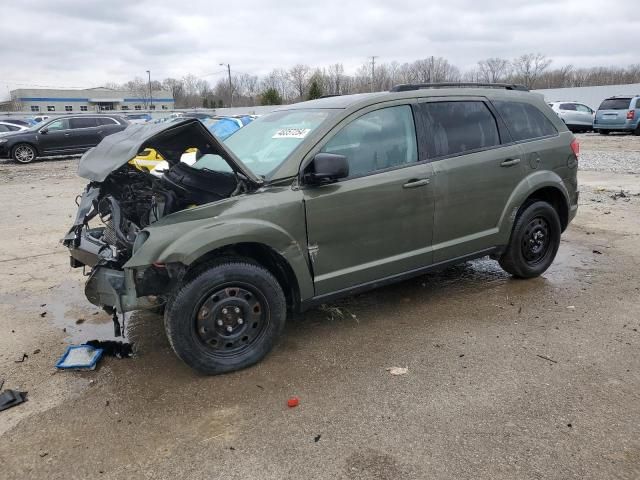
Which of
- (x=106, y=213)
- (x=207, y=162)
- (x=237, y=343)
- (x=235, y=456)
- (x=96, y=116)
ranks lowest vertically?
(x=235, y=456)

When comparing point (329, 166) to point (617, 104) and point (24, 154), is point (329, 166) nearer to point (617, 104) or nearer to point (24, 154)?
point (24, 154)

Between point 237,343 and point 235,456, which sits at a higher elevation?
point 237,343

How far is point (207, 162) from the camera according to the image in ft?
13.4

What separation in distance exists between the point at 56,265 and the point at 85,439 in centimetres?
378

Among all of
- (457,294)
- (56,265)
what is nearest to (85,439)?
(457,294)

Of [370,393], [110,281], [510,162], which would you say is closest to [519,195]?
[510,162]

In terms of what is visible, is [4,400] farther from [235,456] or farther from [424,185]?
[424,185]

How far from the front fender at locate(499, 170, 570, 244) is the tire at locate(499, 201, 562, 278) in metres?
0.16

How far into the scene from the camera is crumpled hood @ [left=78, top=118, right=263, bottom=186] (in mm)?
3348

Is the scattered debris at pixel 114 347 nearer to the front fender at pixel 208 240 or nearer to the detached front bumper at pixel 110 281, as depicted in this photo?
the detached front bumper at pixel 110 281

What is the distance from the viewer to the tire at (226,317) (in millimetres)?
3271

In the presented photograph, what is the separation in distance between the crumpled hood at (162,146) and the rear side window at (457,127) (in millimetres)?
1589

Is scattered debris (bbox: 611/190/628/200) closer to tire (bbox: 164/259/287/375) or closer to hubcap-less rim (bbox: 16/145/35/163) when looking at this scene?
tire (bbox: 164/259/287/375)

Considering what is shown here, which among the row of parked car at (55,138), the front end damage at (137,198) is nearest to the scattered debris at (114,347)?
the front end damage at (137,198)
